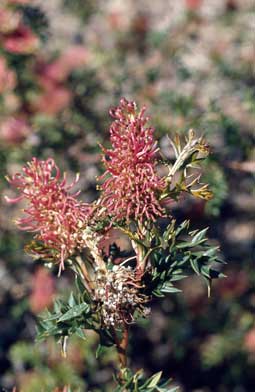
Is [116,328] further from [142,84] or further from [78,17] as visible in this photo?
[78,17]

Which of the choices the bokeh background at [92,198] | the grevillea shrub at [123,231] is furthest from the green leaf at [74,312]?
the bokeh background at [92,198]

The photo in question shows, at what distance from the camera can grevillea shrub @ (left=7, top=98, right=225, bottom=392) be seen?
45.3 inches

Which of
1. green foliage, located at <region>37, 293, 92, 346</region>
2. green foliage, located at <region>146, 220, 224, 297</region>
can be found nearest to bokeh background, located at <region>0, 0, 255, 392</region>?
green foliage, located at <region>146, 220, 224, 297</region>

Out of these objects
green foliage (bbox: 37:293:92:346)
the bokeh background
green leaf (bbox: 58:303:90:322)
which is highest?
green leaf (bbox: 58:303:90:322)

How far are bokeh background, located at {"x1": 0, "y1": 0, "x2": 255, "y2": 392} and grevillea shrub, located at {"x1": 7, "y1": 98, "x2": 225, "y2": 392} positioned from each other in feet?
2.27

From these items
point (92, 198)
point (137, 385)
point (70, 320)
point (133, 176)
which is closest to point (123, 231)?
point (133, 176)

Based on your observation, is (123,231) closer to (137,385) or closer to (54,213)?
(54,213)

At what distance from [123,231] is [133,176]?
11 centimetres

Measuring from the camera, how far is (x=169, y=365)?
260 centimetres

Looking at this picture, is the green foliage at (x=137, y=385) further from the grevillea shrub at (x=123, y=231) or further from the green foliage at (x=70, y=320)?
the green foliage at (x=70, y=320)

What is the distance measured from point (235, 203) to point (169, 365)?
1.01 meters

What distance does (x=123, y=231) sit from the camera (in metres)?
1.14

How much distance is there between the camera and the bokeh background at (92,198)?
2189 millimetres

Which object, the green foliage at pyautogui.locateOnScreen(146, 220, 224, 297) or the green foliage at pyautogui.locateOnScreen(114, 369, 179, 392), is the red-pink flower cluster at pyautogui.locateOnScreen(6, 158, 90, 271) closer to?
the green foliage at pyautogui.locateOnScreen(146, 220, 224, 297)
